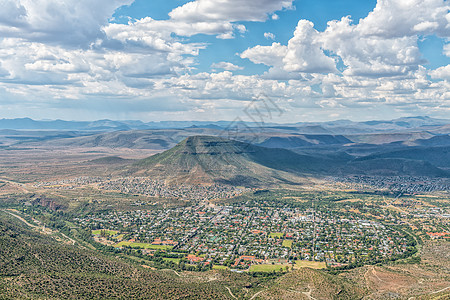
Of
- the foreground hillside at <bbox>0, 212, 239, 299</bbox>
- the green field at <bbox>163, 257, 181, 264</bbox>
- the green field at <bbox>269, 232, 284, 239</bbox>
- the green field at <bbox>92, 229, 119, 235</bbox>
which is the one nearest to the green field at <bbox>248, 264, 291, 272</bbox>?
the foreground hillside at <bbox>0, 212, 239, 299</bbox>

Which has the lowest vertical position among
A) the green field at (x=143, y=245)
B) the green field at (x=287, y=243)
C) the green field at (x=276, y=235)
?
the green field at (x=276, y=235)

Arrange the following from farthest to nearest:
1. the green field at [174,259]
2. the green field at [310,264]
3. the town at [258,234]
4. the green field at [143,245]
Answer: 1. the green field at [143,245]
2. the town at [258,234]
3. the green field at [174,259]
4. the green field at [310,264]

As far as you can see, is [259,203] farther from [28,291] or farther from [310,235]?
[28,291]

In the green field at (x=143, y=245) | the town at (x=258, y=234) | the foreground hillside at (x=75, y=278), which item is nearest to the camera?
the foreground hillside at (x=75, y=278)

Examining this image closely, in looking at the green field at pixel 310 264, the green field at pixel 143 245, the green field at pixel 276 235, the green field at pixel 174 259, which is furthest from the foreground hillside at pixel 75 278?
the green field at pixel 276 235

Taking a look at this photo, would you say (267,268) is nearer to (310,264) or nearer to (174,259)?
(310,264)

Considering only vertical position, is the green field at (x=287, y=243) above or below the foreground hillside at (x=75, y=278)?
below

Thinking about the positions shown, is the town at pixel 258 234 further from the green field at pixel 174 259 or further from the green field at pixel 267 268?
the green field at pixel 267 268

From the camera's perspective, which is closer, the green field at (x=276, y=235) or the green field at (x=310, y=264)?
the green field at (x=310, y=264)
